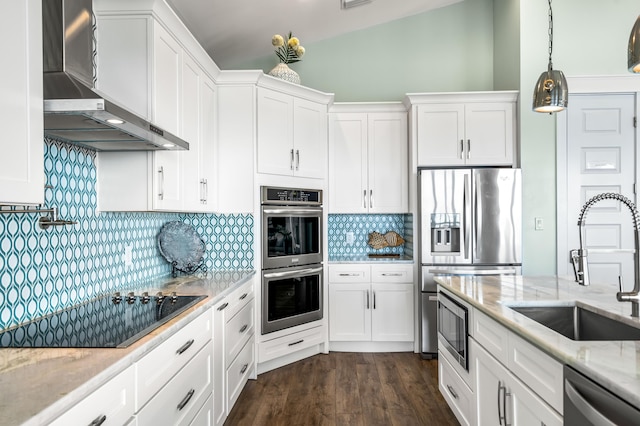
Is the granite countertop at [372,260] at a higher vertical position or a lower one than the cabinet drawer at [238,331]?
higher

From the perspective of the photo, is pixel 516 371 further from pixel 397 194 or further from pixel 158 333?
pixel 397 194

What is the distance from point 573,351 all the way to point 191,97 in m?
2.50

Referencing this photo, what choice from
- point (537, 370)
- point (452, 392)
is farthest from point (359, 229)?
point (537, 370)

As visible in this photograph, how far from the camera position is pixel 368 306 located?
3.94m

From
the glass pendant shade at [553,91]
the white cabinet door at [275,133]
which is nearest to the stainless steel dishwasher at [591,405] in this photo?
the glass pendant shade at [553,91]

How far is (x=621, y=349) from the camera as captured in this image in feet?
4.06

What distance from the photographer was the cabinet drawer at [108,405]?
103 centimetres

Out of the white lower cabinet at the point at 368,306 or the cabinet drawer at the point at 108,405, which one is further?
the white lower cabinet at the point at 368,306

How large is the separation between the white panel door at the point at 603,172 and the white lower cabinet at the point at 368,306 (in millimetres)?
1706

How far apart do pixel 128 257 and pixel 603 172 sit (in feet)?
13.3

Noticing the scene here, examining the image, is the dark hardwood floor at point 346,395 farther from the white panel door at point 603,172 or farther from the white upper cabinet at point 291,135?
the white panel door at point 603,172

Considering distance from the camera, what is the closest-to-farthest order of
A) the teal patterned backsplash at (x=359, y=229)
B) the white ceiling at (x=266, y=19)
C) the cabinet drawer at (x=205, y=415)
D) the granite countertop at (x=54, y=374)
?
the granite countertop at (x=54, y=374) < the cabinet drawer at (x=205, y=415) < the white ceiling at (x=266, y=19) < the teal patterned backsplash at (x=359, y=229)

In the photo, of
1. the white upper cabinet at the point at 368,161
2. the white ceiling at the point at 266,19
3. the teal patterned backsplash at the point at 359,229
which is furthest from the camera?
the teal patterned backsplash at the point at 359,229

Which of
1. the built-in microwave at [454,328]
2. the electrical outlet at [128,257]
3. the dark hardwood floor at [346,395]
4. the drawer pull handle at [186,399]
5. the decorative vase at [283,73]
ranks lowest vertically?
the dark hardwood floor at [346,395]
